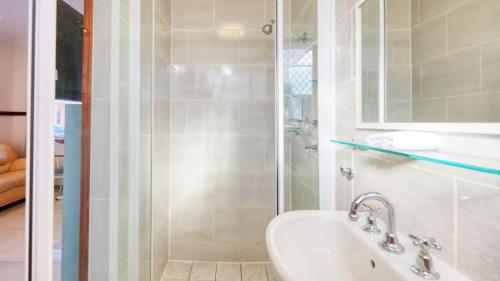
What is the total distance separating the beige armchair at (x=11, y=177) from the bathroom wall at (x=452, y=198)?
1.64m

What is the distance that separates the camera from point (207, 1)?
183 centimetres

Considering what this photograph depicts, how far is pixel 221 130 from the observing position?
1862 millimetres

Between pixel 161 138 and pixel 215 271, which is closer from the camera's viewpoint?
pixel 161 138

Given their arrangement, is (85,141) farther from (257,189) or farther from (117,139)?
(257,189)

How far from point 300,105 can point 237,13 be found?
1092 mm

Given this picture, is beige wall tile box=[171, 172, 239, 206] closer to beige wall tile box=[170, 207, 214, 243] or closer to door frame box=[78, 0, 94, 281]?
beige wall tile box=[170, 207, 214, 243]

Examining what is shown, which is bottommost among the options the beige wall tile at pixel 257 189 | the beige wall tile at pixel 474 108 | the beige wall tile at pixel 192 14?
the beige wall tile at pixel 257 189

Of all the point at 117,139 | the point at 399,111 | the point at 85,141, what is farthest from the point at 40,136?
the point at 399,111

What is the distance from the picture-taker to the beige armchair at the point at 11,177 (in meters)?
1.10

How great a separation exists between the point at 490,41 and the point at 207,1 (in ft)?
6.27

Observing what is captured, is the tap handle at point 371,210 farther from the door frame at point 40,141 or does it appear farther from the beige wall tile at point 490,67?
the door frame at point 40,141

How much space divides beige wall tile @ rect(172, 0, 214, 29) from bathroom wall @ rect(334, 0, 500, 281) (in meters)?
1.63

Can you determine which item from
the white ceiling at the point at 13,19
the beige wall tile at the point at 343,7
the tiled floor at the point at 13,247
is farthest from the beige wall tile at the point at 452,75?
the tiled floor at the point at 13,247

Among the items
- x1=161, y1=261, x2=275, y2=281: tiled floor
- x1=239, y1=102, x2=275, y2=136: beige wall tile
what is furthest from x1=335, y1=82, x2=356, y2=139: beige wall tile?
x1=161, y1=261, x2=275, y2=281: tiled floor
